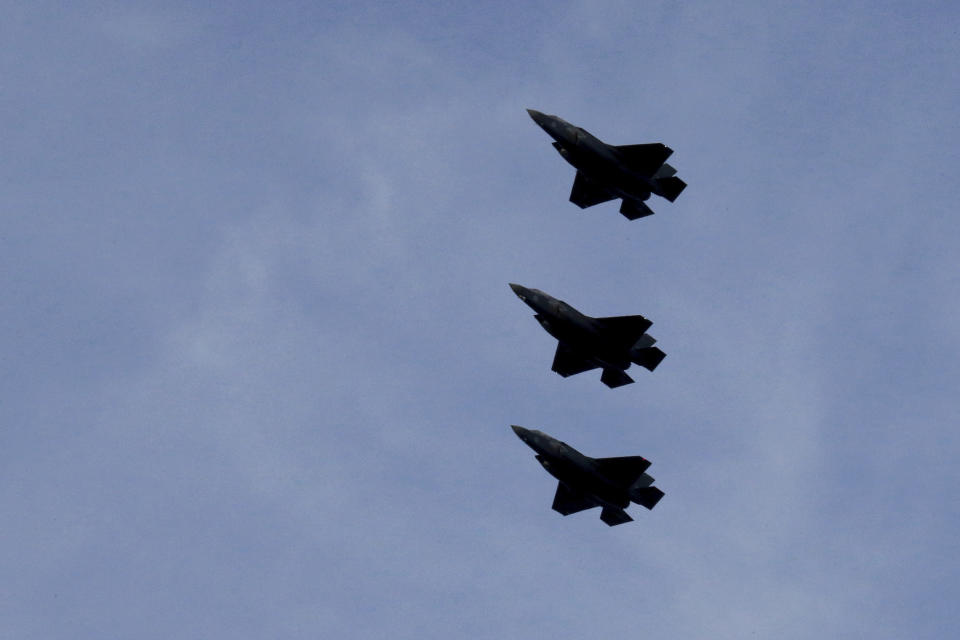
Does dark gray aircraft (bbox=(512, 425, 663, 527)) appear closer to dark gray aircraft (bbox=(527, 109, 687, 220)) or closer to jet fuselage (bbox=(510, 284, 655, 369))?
jet fuselage (bbox=(510, 284, 655, 369))

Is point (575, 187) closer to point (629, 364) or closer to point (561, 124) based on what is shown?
point (561, 124)

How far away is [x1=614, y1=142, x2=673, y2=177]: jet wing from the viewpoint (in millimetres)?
91875

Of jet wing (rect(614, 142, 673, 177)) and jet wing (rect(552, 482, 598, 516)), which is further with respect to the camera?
jet wing (rect(552, 482, 598, 516))

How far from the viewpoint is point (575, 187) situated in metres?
100

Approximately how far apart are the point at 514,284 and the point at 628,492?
675 inches

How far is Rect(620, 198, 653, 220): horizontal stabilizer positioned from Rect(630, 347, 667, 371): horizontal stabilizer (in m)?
10.6

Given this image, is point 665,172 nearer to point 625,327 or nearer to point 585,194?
point 585,194

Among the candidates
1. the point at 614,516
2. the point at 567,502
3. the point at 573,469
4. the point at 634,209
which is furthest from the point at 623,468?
the point at 634,209

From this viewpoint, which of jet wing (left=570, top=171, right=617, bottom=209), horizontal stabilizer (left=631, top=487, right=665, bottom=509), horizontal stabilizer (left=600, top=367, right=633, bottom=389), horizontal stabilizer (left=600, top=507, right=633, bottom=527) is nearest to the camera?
horizontal stabilizer (left=631, top=487, right=665, bottom=509)

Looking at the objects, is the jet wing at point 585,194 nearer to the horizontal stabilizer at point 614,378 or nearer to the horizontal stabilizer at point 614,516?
the horizontal stabilizer at point 614,378

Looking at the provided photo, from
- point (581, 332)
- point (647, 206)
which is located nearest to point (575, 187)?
point (647, 206)

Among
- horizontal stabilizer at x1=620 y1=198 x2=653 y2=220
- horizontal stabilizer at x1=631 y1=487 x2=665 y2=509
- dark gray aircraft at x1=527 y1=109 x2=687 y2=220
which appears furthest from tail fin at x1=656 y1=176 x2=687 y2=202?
horizontal stabilizer at x1=631 y1=487 x2=665 y2=509

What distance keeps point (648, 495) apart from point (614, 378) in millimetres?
9148

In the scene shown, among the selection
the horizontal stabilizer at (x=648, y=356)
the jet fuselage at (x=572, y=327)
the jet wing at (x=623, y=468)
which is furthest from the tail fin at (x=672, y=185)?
the jet wing at (x=623, y=468)
